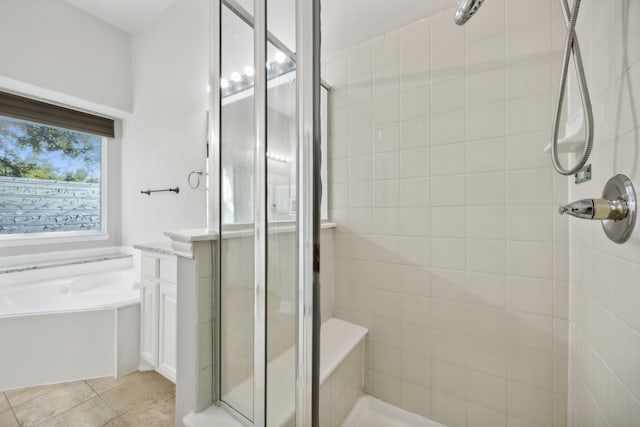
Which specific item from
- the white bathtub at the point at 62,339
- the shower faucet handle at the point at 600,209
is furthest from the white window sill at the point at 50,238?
the shower faucet handle at the point at 600,209

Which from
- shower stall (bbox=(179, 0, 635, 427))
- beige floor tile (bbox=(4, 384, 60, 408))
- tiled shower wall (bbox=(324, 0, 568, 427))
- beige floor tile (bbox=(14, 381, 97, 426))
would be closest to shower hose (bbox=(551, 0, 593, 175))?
shower stall (bbox=(179, 0, 635, 427))

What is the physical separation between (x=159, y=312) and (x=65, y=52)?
7.77 ft

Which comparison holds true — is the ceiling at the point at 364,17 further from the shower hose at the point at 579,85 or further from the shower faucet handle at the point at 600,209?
the shower faucet handle at the point at 600,209

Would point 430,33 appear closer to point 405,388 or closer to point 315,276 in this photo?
point 315,276

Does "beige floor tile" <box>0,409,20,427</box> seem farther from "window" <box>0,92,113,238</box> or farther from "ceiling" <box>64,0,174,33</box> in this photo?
"ceiling" <box>64,0,174,33</box>

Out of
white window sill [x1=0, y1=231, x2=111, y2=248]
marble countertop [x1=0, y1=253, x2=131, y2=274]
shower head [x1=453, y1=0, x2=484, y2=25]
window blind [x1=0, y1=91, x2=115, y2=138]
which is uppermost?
window blind [x1=0, y1=91, x2=115, y2=138]

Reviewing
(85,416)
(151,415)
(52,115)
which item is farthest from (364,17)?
(52,115)

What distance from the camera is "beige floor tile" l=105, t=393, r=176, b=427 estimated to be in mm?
1138

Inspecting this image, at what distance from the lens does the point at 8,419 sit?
1.13 metres

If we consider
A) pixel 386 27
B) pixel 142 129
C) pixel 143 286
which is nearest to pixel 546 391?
pixel 386 27

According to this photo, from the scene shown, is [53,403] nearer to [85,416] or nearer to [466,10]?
[85,416]

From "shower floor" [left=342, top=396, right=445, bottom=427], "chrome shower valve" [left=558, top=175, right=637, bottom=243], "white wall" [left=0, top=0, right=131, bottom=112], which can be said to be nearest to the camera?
"chrome shower valve" [left=558, top=175, right=637, bottom=243]

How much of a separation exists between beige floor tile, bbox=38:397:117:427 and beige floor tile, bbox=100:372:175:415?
32 millimetres

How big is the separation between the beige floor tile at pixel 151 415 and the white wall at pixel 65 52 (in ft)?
8.12
